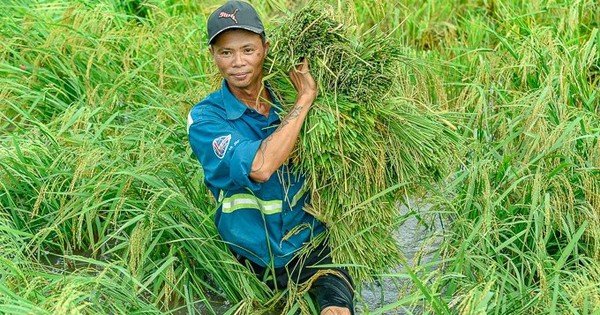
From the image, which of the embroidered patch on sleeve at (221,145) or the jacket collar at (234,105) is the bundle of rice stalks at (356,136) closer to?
the jacket collar at (234,105)

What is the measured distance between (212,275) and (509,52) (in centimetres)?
182

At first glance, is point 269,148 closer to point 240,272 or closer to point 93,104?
point 240,272

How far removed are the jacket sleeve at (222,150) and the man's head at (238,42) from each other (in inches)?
6.0

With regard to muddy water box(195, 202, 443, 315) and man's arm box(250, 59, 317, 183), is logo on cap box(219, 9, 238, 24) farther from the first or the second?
muddy water box(195, 202, 443, 315)

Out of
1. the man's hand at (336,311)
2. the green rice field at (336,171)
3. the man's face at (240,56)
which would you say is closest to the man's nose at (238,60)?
the man's face at (240,56)

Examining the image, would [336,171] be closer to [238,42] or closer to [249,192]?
[249,192]

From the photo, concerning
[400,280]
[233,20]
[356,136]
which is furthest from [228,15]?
[400,280]

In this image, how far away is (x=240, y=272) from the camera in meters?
3.78

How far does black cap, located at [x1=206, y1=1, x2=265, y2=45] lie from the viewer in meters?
3.59

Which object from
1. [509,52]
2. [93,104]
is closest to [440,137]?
[509,52]

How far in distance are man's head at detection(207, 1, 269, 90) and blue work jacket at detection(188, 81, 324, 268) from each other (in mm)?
95

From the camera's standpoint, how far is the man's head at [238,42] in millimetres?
3600

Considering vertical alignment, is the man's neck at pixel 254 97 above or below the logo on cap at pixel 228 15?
below

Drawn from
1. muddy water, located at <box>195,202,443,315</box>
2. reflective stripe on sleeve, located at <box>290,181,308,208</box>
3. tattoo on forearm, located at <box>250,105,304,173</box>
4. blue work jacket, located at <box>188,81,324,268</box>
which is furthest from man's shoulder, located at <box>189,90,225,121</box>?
muddy water, located at <box>195,202,443,315</box>
